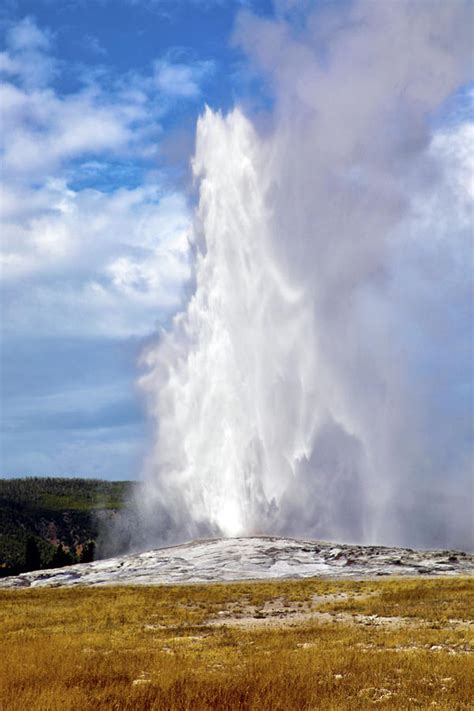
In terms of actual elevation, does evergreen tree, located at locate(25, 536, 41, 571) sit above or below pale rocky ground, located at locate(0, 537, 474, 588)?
above

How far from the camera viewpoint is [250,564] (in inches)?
2037

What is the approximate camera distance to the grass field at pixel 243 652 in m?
12.4

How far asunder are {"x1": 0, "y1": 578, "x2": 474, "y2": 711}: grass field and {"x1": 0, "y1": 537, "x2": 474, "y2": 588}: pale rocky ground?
1224cm

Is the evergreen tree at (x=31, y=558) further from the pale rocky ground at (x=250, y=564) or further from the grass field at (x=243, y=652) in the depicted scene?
the grass field at (x=243, y=652)

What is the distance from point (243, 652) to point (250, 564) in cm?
3441

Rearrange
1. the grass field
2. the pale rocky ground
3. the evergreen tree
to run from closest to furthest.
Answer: the grass field, the pale rocky ground, the evergreen tree

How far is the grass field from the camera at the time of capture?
12.4 metres

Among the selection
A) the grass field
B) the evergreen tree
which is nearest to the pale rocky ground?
the grass field

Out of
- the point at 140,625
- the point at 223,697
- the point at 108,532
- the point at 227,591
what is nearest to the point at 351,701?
the point at 223,697

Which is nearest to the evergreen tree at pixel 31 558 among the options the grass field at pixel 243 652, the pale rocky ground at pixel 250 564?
the pale rocky ground at pixel 250 564

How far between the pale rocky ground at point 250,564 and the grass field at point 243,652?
12.2 m

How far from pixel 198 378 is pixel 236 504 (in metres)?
12.4

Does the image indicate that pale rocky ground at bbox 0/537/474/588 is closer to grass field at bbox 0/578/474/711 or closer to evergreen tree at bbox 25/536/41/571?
grass field at bbox 0/578/474/711

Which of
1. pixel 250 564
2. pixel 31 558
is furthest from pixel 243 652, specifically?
pixel 31 558
